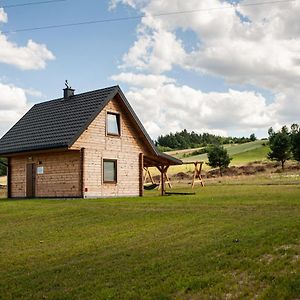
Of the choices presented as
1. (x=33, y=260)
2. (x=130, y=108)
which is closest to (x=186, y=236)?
(x=33, y=260)

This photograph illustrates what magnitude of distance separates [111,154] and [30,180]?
4.82 metres

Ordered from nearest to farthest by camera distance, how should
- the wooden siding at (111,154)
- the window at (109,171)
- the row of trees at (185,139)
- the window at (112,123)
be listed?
the wooden siding at (111,154)
the window at (109,171)
the window at (112,123)
the row of trees at (185,139)

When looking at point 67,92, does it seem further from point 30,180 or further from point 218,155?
point 218,155

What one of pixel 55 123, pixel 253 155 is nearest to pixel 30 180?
pixel 55 123

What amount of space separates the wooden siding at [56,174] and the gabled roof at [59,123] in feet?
3.05

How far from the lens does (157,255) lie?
28.6 feet

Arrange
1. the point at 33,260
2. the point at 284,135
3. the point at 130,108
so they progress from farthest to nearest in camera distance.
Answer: the point at 284,135
the point at 130,108
the point at 33,260

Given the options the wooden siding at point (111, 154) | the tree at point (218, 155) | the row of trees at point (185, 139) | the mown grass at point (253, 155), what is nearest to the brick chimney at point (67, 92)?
the wooden siding at point (111, 154)

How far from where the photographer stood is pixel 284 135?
58.0 meters

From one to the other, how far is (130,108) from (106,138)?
2.26m

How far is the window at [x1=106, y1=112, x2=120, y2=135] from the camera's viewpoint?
25.6 metres

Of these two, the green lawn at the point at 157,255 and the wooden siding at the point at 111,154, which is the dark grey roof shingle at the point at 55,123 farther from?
the green lawn at the point at 157,255

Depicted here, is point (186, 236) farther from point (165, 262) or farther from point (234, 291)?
point (234, 291)

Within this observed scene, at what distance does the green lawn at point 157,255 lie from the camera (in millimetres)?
6477
